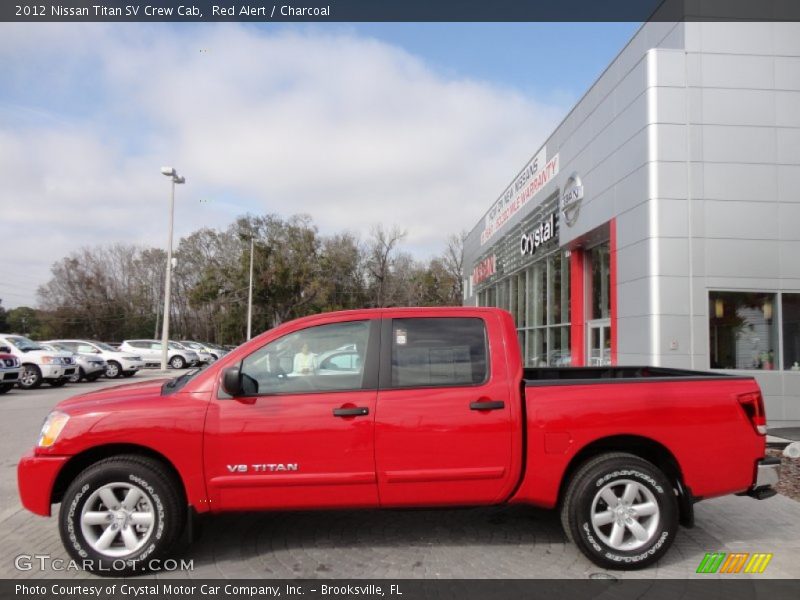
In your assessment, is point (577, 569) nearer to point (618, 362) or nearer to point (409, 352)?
point (409, 352)

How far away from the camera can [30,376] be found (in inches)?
691

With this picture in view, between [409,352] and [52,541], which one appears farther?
[52,541]

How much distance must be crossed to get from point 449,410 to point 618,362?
9039mm

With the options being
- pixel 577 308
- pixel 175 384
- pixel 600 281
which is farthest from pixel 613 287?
pixel 175 384

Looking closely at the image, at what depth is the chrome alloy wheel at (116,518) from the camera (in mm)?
A: 3947

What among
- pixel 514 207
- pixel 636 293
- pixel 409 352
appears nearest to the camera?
pixel 409 352

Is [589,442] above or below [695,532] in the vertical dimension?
above

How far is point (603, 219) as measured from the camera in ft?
42.0

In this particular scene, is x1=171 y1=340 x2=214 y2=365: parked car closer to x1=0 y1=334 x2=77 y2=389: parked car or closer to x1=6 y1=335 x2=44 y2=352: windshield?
x1=6 y1=335 x2=44 y2=352: windshield

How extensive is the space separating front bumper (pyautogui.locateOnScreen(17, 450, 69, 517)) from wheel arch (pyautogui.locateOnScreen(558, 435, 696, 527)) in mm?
3515

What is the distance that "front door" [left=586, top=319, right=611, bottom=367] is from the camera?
13.4 metres

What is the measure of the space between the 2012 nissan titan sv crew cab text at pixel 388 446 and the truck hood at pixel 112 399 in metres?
0.02

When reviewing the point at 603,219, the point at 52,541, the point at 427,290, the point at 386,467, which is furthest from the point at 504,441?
the point at 427,290

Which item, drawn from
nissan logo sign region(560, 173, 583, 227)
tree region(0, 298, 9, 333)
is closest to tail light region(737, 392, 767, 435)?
nissan logo sign region(560, 173, 583, 227)
